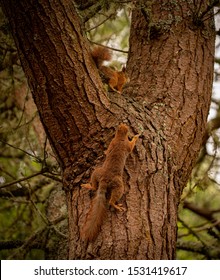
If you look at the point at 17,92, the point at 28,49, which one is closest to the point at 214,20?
the point at 28,49

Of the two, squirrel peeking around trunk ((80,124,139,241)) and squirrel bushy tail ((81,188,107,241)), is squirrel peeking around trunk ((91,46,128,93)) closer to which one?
squirrel peeking around trunk ((80,124,139,241))

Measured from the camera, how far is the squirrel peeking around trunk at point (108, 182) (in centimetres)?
200

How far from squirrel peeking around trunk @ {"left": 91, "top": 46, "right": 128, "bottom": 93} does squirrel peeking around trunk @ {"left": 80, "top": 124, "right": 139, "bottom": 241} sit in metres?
1.18

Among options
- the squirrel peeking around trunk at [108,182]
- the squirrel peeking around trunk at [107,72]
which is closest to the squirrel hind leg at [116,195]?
the squirrel peeking around trunk at [108,182]

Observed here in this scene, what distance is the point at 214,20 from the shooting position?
3.05 metres

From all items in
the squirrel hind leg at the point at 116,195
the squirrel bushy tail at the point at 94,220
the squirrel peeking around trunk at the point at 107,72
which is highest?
the squirrel peeking around trunk at the point at 107,72

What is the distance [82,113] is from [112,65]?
1.81 meters

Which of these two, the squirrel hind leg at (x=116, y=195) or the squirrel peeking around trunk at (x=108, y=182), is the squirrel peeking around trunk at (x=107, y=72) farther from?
the squirrel hind leg at (x=116, y=195)

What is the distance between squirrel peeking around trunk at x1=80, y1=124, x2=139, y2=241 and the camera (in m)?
2.00

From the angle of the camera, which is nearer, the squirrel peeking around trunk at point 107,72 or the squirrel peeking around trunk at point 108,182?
the squirrel peeking around trunk at point 108,182

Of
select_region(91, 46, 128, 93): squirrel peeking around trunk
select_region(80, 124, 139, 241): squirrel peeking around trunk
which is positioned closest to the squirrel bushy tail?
select_region(80, 124, 139, 241): squirrel peeking around trunk

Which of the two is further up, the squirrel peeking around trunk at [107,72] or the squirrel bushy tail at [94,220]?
the squirrel peeking around trunk at [107,72]
